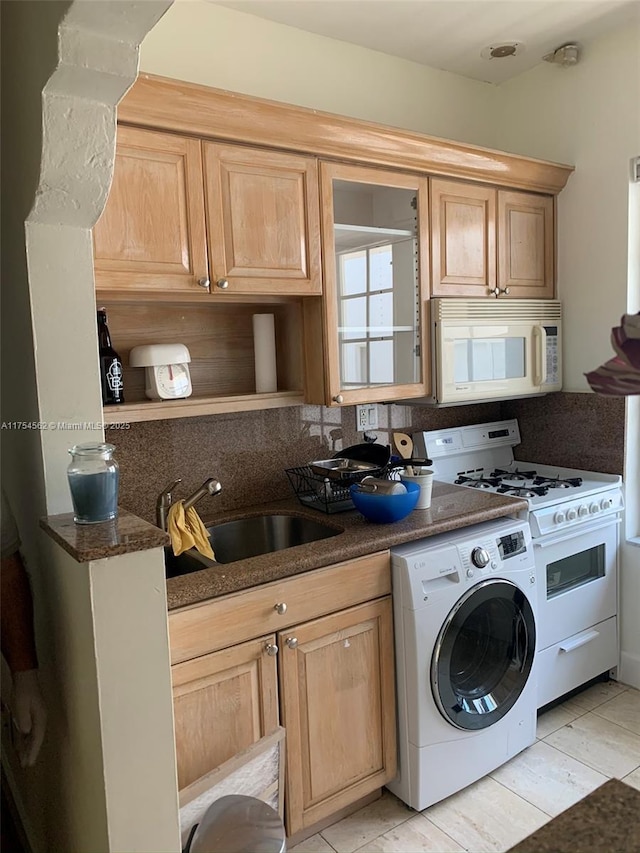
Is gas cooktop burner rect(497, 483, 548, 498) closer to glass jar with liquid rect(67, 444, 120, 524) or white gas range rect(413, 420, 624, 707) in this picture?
white gas range rect(413, 420, 624, 707)

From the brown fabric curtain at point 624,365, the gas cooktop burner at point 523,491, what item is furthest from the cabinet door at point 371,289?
the brown fabric curtain at point 624,365

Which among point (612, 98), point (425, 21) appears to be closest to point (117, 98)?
point (425, 21)

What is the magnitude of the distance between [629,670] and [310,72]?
290 centimetres

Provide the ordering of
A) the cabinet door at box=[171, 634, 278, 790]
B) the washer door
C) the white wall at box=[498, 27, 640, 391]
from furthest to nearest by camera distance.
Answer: the white wall at box=[498, 27, 640, 391]
the washer door
the cabinet door at box=[171, 634, 278, 790]

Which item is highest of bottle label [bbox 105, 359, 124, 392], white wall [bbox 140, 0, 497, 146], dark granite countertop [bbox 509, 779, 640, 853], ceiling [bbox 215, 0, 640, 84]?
ceiling [bbox 215, 0, 640, 84]

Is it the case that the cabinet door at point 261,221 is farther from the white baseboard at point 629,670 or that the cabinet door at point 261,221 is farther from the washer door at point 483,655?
the white baseboard at point 629,670

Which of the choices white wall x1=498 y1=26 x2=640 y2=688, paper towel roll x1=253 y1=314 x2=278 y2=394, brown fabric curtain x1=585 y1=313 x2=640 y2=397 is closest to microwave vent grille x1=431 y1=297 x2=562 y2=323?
white wall x1=498 y1=26 x2=640 y2=688

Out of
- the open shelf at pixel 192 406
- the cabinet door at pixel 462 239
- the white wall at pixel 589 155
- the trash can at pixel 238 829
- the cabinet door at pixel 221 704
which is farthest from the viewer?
the white wall at pixel 589 155

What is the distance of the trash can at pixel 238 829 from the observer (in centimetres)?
153

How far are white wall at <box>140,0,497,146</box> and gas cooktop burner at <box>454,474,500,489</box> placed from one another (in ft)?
5.29

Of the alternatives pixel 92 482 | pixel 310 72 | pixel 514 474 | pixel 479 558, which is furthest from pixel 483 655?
pixel 310 72

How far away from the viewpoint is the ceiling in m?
2.32

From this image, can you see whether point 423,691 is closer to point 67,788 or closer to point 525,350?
point 67,788

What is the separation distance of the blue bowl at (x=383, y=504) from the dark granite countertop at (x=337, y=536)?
27mm
